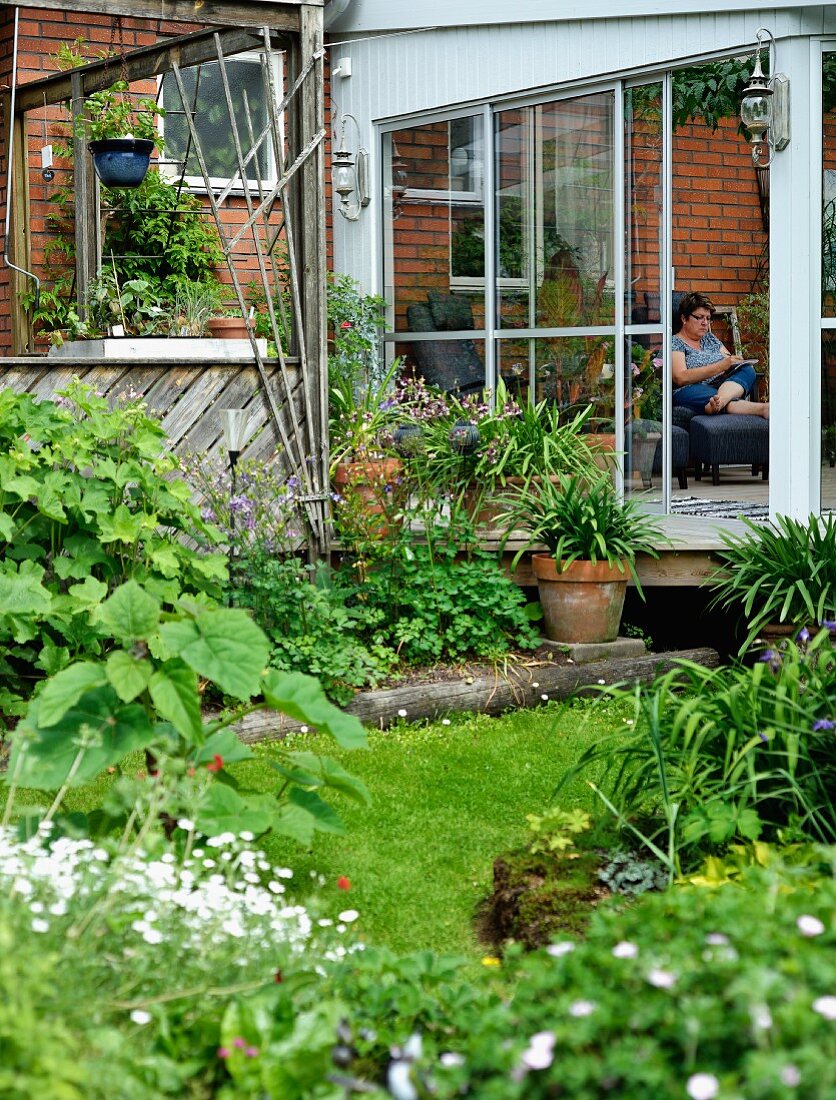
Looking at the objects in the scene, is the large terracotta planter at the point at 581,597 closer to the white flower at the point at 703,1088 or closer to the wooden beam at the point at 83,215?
the wooden beam at the point at 83,215

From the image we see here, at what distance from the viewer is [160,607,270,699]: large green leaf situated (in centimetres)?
310

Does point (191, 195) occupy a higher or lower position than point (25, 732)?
higher

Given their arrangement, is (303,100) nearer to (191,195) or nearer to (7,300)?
(191,195)

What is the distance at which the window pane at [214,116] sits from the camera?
9.14m

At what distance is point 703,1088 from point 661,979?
0.19 meters

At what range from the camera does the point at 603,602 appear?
6145mm

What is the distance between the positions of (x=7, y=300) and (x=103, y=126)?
1.44m

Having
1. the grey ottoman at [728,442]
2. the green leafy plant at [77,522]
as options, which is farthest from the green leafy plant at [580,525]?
the grey ottoman at [728,442]

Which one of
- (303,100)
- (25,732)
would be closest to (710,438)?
(303,100)

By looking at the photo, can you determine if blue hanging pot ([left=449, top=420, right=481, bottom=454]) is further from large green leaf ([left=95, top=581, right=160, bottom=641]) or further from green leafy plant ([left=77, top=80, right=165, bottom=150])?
large green leaf ([left=95, top=581, right=160, bottom=641])

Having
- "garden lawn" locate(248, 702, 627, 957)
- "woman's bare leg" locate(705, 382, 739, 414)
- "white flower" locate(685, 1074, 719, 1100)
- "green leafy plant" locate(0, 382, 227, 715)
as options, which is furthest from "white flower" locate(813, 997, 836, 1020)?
"woman's bare leg" locate(705, 382, 739, 414)

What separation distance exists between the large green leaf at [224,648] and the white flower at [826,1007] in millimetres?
1605

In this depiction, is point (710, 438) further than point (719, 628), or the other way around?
point (710, 438)

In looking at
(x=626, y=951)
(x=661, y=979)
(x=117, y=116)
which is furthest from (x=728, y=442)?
(x=661, y=979)
